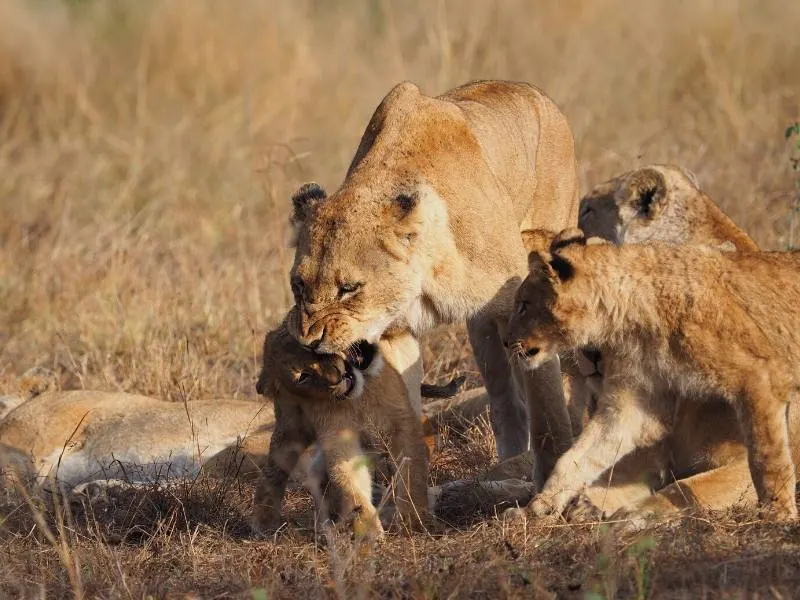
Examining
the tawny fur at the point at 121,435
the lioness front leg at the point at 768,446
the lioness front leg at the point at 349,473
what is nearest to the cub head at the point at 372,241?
the lioness front leg at the point at 349,473

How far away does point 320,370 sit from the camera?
537 cm

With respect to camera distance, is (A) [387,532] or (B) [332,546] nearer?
(B) [332,546]

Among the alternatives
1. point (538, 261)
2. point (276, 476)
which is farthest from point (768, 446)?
point (276, 476)

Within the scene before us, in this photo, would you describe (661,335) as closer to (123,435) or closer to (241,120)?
(123,435)

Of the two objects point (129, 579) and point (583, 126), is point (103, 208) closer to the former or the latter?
point (583, 126)

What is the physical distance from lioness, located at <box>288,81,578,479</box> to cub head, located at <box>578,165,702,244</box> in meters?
1.03

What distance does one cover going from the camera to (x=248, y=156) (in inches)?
518

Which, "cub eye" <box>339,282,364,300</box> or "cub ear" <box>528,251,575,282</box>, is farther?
"cub eye" <box>339,282,364,300</box>

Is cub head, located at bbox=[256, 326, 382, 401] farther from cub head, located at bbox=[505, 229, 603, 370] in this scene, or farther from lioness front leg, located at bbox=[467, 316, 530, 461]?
lioness front leg, located at bbox=[467, 316, 530, 461]

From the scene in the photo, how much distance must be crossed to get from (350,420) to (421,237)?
743mm

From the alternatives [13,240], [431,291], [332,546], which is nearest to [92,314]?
[13,240]

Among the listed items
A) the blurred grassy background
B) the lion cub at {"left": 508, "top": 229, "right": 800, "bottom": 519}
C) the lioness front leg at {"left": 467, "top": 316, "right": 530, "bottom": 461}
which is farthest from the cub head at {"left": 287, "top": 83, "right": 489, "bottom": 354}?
the blurred grassy background

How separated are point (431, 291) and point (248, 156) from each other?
7876 millimetres

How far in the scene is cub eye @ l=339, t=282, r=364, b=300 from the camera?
5.27 metres
